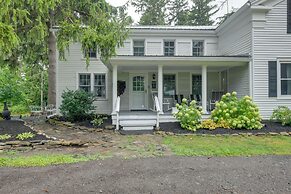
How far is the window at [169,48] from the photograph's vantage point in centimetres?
1577

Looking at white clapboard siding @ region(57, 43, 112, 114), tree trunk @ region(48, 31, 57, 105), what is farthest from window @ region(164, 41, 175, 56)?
tree trunk @ region(48, 31, 57, 105)

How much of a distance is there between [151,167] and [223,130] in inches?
217

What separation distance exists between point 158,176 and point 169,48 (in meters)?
11.7

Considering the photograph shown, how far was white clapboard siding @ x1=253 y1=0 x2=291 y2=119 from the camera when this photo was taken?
475 inches

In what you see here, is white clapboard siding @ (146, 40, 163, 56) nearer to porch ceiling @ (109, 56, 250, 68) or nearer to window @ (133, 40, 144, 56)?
window @ (133, 40, 144, 56)

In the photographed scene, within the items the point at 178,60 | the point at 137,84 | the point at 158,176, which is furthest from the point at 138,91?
the point at 158,176

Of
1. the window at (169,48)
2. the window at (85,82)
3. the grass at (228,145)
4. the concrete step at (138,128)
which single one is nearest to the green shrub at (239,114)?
the grass at (228,145)

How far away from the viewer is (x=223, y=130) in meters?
10.3

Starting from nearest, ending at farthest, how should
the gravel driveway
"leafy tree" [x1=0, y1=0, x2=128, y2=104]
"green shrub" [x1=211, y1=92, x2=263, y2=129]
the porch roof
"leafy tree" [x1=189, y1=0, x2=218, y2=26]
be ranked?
the gravel driveway → "leafy tree" [x1=0, y1=0, x2=128, y2=104] → "green shrub" [x1=211, y1=92, x2=263, y2=129] → the porch roof → "leafy tree" [x1=189, y1=0, x2=218, y2=26]

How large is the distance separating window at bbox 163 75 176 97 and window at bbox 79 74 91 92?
13.7ft

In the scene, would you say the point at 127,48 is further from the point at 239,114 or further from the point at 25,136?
the point at 25,136

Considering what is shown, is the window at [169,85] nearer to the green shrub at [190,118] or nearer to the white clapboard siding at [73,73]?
the white clapboard siding at [73,73]

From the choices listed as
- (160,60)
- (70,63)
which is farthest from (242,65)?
(70,63)

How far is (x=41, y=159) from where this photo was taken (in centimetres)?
629
